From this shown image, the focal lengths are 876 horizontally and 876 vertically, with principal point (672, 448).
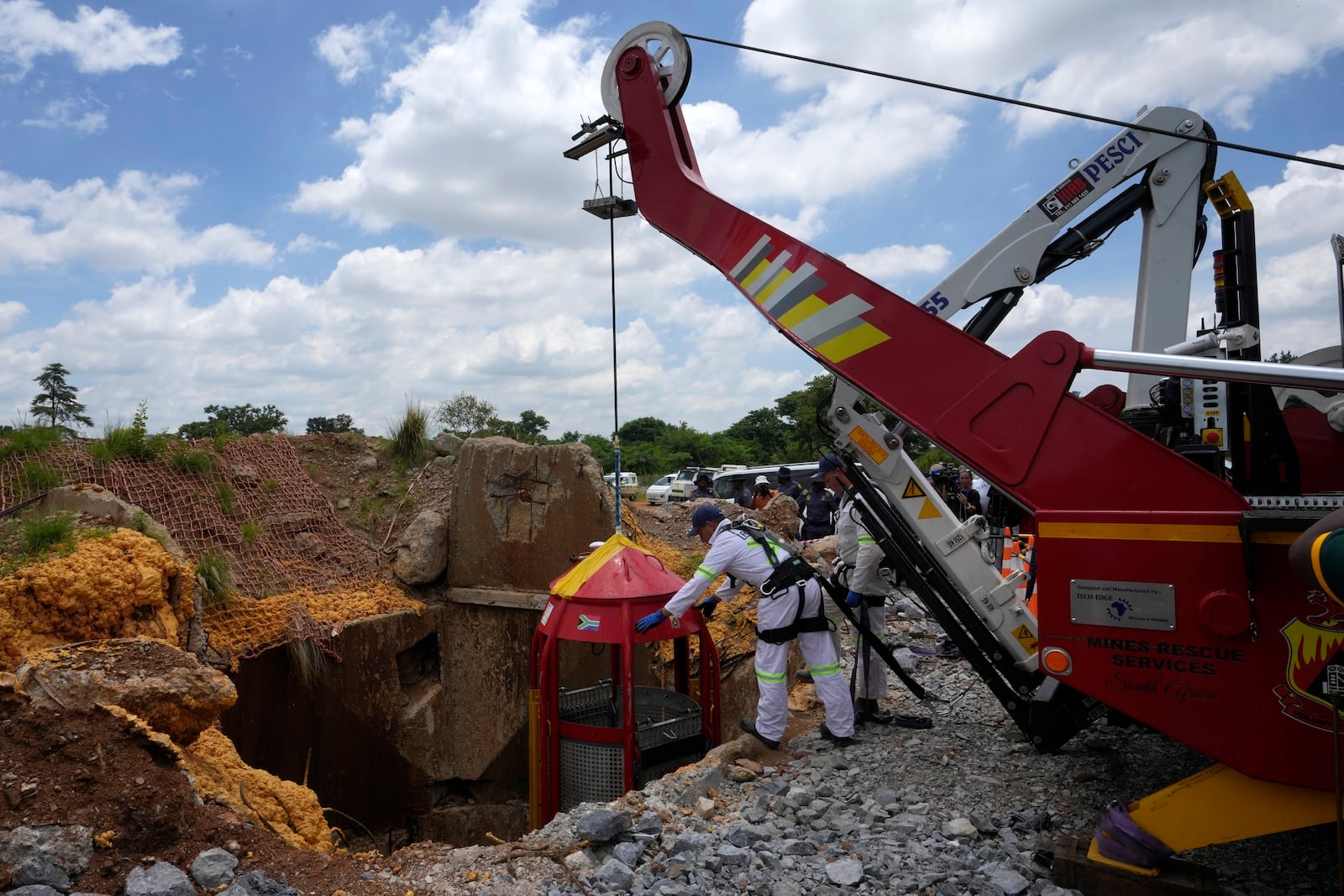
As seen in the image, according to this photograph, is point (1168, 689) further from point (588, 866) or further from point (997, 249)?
point (997, 249)

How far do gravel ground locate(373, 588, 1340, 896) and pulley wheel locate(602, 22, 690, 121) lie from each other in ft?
12.3

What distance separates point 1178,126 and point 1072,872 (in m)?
3.69

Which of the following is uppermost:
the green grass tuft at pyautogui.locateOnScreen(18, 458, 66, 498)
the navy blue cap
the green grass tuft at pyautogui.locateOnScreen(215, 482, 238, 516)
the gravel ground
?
the green grass tuft at pyautogui.locateOnScreen(18, 458, 66, 498)

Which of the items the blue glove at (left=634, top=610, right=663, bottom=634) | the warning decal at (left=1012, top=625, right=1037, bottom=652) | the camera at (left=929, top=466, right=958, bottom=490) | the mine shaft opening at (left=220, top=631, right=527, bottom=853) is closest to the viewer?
the warning decal at (left=1012, top=625, right=1037, bottom=652)

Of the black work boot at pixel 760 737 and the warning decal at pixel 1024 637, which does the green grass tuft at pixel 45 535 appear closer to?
the black work boot at pixel 760 737

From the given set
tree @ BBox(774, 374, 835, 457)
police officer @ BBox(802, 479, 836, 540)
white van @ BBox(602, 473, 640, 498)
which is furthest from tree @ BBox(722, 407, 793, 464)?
police officer @ BBox(802, 479, 836, 540)

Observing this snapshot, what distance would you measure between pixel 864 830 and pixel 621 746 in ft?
6.36

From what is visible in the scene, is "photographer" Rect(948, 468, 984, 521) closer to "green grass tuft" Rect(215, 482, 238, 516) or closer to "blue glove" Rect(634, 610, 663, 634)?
"blue glove" Rect(634, 610, 663, 634)

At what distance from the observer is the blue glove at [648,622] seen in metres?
5.33

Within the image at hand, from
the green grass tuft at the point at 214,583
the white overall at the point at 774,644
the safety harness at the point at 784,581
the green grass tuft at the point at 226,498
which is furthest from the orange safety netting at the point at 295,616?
the safety harness at the point at 784,581

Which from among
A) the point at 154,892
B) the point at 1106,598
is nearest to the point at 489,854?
the point at 154,892

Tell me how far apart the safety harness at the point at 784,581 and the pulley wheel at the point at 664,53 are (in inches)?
101

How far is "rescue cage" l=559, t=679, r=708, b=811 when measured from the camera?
5.53 metres

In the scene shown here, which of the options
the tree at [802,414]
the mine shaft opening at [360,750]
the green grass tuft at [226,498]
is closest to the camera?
the mine shaft opening at [360,750]
